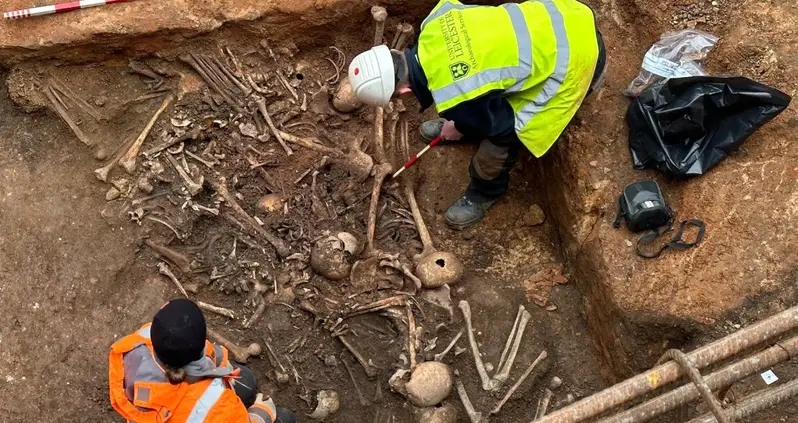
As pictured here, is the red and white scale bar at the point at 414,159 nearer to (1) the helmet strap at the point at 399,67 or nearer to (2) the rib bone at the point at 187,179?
(1) the helmet strap at the point at 399,67

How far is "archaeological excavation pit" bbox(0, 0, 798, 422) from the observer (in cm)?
382

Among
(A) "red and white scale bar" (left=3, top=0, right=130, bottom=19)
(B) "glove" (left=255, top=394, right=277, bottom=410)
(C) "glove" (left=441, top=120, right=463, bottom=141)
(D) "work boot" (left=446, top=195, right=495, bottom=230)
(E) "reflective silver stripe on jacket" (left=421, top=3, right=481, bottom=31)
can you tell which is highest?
(A) "red and white scale bar" (left=3, top=0, right=130, bottom=19)

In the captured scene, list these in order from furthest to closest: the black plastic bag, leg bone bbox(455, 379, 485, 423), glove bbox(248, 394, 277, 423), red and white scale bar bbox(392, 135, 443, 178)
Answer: red and white scale bar bbox(392, 135, 443, 178)
leg bone bbox(455, 379, 485, 423)
the black plastic bag
glove bbox(248, 394, 277, 423)

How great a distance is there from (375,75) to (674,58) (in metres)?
1.94

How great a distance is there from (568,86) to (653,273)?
114 cm

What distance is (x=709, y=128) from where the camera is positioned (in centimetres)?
381

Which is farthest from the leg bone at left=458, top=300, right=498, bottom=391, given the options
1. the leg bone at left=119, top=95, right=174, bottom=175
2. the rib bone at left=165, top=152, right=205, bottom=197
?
the leg bone at left=119, top=95, right=174, bottom=175

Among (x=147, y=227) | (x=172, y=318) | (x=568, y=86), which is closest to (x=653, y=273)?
(x=568, y=86)

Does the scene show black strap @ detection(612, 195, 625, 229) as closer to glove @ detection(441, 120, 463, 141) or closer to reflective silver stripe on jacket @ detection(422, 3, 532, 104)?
reflective silver stripe on jacket @ detection(422, 3, 532, 104)

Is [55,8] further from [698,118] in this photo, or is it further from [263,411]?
[698,118]

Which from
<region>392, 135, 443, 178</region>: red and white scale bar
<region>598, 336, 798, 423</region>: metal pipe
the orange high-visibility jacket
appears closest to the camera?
<region>598, 336, 798, 423</region>: metal pipe

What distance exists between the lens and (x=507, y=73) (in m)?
3.48

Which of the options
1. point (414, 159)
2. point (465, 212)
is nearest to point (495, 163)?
point (465, 212)

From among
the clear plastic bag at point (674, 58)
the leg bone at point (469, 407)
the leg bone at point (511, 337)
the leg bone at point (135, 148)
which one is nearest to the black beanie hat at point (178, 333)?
the leg bone at point (469, 407)
